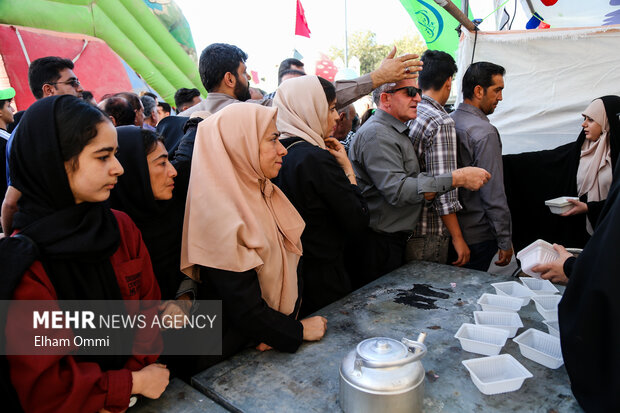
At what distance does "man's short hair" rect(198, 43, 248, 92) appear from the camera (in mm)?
2645

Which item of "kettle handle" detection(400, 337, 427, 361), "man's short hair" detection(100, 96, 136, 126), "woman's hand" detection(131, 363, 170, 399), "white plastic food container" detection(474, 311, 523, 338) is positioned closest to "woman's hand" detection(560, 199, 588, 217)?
"white plastic food container" detection(474, 311, 523, 338)

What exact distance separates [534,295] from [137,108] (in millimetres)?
3109

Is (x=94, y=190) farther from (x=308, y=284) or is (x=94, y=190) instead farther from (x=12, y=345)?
(x=308, y=284)

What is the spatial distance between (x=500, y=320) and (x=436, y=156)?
115 cm

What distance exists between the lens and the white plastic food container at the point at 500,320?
147cm

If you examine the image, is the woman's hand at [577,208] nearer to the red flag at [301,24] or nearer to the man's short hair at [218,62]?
the man's short hair at [218,62]

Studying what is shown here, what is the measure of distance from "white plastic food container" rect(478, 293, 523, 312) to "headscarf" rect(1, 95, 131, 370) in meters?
1.43

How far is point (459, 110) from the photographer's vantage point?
2.89 m

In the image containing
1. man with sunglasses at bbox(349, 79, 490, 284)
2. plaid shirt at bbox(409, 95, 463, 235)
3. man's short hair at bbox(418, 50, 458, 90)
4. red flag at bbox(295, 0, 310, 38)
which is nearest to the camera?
man with sunglasses at bbox(349, 79, 490, 284)

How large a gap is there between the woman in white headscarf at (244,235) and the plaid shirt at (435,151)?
1160 millimetres

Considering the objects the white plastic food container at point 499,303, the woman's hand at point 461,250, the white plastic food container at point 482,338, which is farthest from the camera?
the woman's hand at point 461,250

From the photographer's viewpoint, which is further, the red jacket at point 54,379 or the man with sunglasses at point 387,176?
the man with sunglasses at point 387,176

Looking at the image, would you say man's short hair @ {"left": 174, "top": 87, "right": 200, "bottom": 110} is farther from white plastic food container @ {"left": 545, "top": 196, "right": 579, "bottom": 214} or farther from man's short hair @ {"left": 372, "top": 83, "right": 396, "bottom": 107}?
white plastic food container @ {"left": 545, "top": 196, "right": 579, "bottom": 214}

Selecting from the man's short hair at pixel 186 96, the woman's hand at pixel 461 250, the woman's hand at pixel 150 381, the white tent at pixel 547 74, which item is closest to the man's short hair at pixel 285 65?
the man's short hair at pixel 186 96
